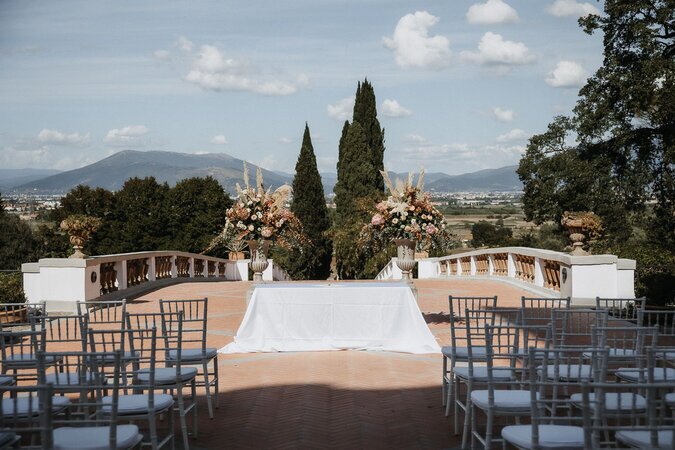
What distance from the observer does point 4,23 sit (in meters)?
24.9

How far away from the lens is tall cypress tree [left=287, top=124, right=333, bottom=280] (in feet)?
142

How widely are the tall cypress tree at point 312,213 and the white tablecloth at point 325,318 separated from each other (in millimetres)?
31434

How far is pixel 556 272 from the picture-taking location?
1683 cm

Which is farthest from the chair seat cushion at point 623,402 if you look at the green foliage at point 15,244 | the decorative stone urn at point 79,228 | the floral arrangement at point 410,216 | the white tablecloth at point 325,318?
the green foliage at point 15,244

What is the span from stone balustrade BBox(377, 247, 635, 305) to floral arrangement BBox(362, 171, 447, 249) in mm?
3239

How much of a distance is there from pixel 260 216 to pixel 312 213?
1189 inches

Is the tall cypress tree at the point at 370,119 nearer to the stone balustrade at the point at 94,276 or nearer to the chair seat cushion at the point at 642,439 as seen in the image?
the stone balustrade at the point at 94,276

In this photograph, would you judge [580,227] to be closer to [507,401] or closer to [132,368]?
[507,401]

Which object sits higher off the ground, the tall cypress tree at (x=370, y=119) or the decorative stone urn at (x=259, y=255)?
the tall cypress tree at (x=370, y=119)

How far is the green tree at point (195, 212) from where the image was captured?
46312mm

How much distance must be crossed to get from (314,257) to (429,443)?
36446mm

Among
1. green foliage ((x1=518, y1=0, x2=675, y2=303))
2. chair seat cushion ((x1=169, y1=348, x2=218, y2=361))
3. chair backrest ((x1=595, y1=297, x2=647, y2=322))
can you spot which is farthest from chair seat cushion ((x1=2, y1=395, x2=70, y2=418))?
green foliage ((x1=518, y1=0, x2=675, y2=303))

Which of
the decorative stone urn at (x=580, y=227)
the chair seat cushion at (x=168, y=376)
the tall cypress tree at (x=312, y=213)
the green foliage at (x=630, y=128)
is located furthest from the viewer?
the tall cypress tree at (x=312, y=213)

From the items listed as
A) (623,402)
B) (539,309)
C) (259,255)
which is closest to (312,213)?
(259,255)
